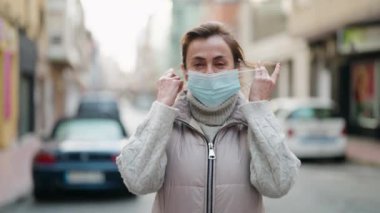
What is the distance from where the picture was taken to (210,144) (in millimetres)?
2215

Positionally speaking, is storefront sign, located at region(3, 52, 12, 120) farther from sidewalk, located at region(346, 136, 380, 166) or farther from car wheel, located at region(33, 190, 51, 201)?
sidewalk, located at region(346, 136, 380, 166)

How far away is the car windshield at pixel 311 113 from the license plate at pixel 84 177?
7.57 m

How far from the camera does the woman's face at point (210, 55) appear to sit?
2.31m

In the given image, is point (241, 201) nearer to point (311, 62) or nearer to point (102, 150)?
point (102, 150)

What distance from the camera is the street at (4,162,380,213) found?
8445 mm

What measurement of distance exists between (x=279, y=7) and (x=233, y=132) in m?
39.5

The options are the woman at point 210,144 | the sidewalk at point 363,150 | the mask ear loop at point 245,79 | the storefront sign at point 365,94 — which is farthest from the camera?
the storefront sign at point 365,94

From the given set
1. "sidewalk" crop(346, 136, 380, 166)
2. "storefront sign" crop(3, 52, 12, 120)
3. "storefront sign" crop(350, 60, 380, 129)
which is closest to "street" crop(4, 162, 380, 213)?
"sidewalk" crop(346, 136, 380, 166)

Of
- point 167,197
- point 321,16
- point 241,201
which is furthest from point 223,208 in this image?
point 321,16

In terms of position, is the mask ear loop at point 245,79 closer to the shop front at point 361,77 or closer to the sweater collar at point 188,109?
the sweater collar at point 188,109

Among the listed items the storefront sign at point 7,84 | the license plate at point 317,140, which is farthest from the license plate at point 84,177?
the storefront sign at point 7,84

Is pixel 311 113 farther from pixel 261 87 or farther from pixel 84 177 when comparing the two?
pixel 261 87

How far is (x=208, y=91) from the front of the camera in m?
2.23

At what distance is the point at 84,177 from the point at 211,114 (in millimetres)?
7128
